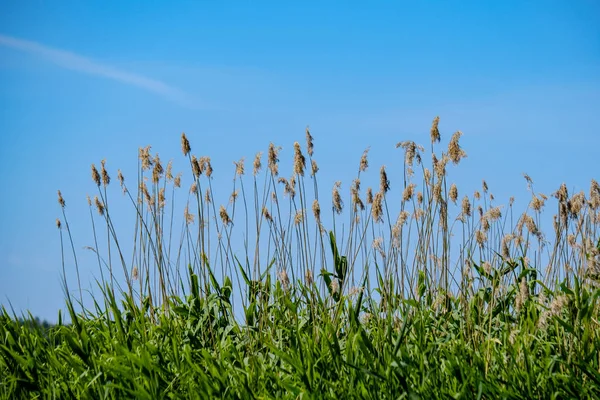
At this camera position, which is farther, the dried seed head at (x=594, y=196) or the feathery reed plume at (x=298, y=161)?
the dried seed head at (x=594, y=196)

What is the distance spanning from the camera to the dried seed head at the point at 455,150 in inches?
147

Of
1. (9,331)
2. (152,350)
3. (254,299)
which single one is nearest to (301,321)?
(254,299)

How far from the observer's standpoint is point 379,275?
4.36m

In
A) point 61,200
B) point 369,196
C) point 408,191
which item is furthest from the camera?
point 61,200

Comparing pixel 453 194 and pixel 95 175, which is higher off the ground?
pixel 95 175

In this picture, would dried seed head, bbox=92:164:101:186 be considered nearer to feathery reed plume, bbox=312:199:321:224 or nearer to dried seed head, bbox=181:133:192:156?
dried seed head, bbox=181:133:192:156

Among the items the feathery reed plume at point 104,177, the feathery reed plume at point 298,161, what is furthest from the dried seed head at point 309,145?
the feathery reed plume at point 104,177

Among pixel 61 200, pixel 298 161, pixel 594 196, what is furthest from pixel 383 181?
pixel 61 200

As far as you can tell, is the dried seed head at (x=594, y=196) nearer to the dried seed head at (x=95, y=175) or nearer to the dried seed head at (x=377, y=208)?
the dried seed head at (x=377, y=208)

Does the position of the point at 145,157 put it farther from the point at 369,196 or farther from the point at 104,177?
the point at 369,196

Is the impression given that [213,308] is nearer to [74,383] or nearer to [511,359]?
[74,383]

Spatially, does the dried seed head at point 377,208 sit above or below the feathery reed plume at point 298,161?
below

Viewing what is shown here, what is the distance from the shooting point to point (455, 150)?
12.3 ft

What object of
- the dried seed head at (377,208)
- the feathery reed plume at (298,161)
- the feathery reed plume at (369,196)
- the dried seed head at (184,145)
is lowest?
the dried seed head at (377,208)
